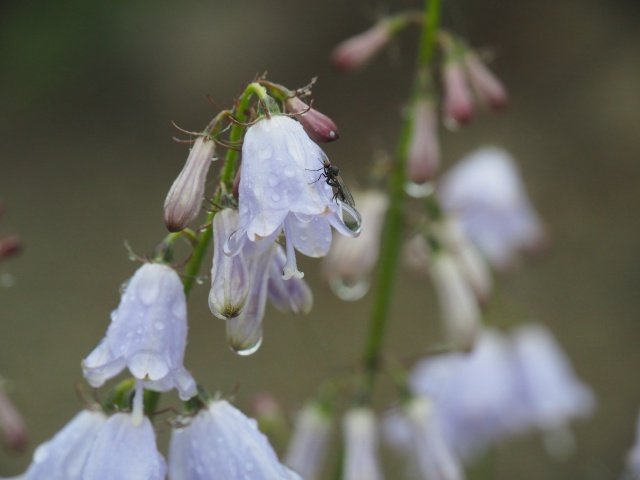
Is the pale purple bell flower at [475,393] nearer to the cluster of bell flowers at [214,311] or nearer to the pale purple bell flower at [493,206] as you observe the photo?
the pale purple bell flower at [493,206]

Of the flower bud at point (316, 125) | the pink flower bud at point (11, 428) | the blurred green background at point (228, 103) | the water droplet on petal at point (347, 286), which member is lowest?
the blurred green background at point (228, 103)

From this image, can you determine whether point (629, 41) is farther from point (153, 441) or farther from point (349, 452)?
point (153, 441)

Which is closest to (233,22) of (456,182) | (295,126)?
(456,182)

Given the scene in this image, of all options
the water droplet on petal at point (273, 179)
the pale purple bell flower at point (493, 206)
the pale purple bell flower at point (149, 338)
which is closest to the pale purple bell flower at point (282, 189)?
the water droplet on petal at point (273, 179)

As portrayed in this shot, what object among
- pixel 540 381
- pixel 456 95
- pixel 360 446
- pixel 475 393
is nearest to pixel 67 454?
pixel 360 446

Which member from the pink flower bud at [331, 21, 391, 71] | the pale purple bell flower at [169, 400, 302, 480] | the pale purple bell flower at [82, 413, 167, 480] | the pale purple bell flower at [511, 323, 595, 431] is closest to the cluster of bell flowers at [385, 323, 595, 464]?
the pale purple bell flower at [511, 323, 595, 431]

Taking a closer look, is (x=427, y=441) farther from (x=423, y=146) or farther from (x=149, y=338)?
(x=149, y=338)
